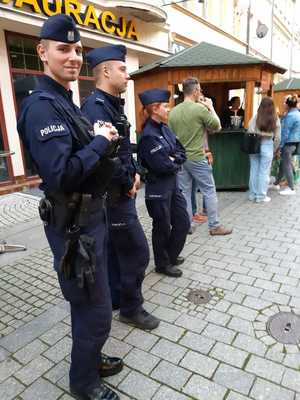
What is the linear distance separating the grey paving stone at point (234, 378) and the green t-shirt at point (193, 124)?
9.23 ft

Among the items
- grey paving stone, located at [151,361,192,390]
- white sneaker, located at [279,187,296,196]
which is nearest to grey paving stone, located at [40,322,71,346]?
grey paving stone, located at [151,361,192,390]

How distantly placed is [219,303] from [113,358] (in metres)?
1.18

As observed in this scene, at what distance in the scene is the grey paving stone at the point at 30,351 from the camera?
248cm

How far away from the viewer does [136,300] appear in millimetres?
2797

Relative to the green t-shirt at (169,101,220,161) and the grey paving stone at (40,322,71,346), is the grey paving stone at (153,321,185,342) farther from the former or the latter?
the green t-shirt at (169,101,220,161)

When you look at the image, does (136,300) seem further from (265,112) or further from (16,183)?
(16,183)

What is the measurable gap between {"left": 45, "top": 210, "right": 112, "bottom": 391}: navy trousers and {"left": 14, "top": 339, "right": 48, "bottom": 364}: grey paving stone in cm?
60

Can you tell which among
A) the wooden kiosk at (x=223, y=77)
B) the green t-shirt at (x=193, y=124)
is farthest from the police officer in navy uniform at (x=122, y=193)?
the wooden kiosk at (x=223, y=77)

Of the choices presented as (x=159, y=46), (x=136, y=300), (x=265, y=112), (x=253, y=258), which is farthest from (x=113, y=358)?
(x=159, y=46)

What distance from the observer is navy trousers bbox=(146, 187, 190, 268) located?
3.39 metres

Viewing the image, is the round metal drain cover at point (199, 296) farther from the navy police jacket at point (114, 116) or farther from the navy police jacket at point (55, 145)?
the navy police jacket at point (55, 145)

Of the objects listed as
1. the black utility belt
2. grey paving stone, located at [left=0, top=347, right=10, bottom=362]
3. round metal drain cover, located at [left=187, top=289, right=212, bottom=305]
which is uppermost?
the black utility belt

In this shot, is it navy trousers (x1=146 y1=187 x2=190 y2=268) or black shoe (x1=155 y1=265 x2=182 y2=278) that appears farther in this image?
black shoe (x1=155 y1=265 x2=182 y2=278)

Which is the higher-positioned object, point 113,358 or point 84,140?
point 84,140
